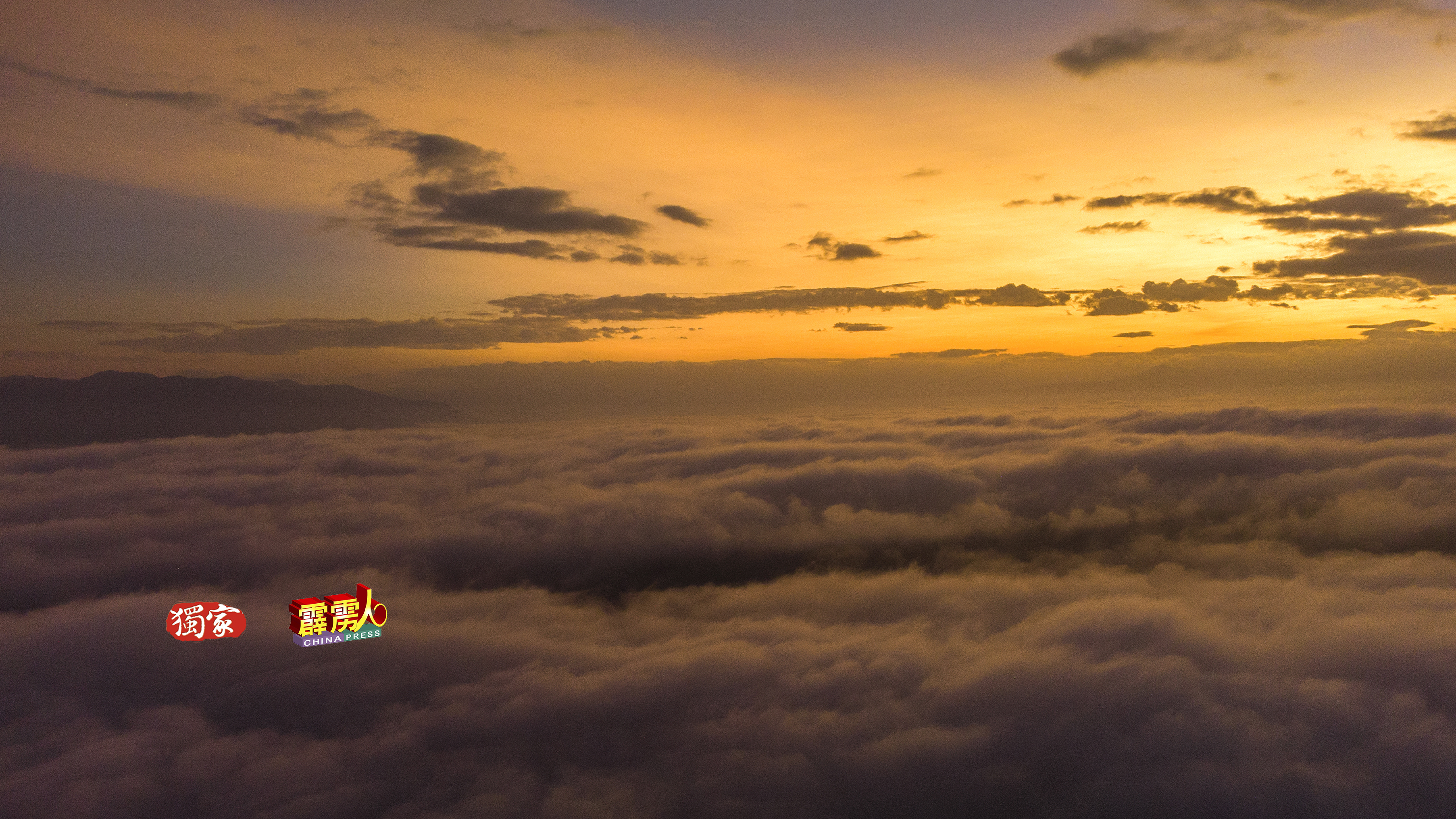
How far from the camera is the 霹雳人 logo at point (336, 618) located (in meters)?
34.8

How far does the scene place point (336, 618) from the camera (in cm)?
3622

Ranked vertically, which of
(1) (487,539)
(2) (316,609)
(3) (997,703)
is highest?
(2) (316,609)

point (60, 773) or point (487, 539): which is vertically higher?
point (60, 773)

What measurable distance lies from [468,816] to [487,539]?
126835mm

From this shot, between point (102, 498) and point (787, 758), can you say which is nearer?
point (787, 758)

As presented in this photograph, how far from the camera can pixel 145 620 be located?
96.2m

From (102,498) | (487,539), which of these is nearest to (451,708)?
(487,539)

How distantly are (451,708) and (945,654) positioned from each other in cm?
6074

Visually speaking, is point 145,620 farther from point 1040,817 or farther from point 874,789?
point 1040,817

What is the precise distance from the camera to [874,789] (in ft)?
188

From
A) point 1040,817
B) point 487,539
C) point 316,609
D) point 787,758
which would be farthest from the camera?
point 487,539

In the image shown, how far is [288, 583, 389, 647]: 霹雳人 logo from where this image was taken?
3478 centimetres

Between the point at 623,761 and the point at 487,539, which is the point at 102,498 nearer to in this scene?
the point at 487,539

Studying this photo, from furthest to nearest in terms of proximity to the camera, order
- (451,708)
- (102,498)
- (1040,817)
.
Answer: (102,498) < (451,708) < (1040,817)
